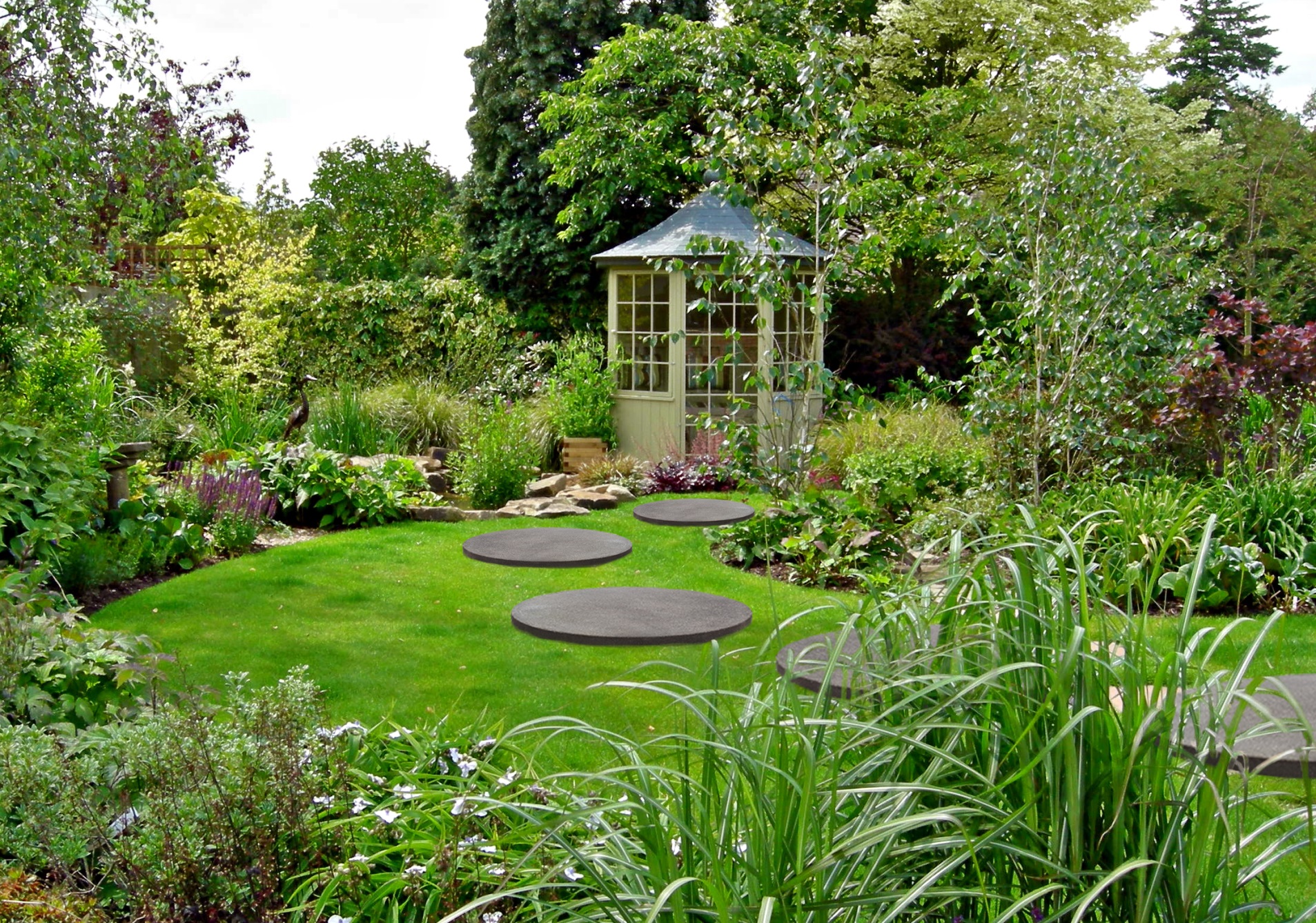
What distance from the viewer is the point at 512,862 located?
2.07 meters

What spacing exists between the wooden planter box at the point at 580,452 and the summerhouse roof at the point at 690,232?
1782 mm

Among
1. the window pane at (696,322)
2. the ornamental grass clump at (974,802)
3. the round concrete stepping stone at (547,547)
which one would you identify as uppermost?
the window pane at (696,322)

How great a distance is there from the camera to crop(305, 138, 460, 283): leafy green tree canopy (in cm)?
1692

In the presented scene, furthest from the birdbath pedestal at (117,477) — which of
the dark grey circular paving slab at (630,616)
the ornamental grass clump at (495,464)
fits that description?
the ornamental grass clump at (495,464)

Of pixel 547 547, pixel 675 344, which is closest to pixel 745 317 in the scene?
pixel 675 344

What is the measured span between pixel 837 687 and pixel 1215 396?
392 cm

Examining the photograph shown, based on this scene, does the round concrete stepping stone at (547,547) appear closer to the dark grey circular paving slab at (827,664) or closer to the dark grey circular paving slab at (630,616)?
the dark grey circular paving slab at (630,616)

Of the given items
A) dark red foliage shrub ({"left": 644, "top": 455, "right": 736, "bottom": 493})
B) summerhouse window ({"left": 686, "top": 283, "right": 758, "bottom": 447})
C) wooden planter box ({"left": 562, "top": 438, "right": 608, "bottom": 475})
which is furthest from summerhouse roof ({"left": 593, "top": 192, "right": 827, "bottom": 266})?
dark red foliage shrub ({"left": 644, "top": 455, "right": 736, "bottom": 493})

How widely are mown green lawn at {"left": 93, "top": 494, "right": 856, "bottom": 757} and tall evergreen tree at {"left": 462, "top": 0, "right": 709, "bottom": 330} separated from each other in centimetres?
659

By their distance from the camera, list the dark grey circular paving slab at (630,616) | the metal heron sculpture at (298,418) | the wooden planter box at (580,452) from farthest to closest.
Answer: the wooden planter box at (580,452) < the metal heron sculpture at (298,418) < the dark grey circular paving slab at (630,616)

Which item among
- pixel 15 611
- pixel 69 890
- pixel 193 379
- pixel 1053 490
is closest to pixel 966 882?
pixel 69 890

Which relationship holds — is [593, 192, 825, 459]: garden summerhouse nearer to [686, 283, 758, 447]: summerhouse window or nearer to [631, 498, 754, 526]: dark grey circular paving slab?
[686, 283, 758, 447]: summerhouse window

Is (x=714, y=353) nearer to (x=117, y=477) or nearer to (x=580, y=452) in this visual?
(x=580, y=452)

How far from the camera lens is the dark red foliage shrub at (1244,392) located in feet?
20.4
